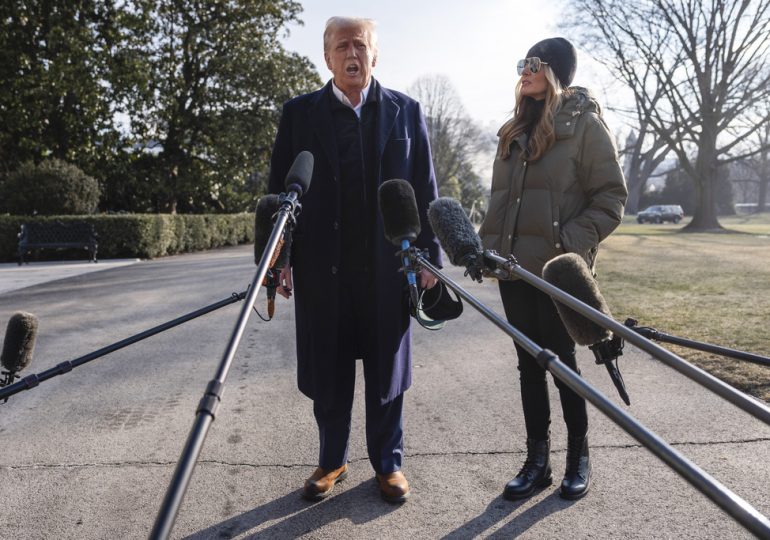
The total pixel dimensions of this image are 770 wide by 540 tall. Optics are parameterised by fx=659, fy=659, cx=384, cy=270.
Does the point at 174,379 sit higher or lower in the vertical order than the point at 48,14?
lower

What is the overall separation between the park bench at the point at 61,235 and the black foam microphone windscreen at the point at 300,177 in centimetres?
1610

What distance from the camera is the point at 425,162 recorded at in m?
3.39

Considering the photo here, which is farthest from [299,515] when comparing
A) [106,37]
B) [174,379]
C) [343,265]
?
[106,37]

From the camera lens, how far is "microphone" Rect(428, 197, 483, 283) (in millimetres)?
2264

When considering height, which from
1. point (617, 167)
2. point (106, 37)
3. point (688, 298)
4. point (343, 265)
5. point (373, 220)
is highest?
point (106, 37)

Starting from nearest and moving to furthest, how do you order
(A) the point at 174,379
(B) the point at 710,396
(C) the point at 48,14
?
1. (B) the point at 710,396
2. (A) the point at 174,379
3. (C) the point at 48,14

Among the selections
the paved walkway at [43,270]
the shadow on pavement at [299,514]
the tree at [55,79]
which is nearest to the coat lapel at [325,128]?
the shadow on pavement at [299,514]

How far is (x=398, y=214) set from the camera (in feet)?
8.48

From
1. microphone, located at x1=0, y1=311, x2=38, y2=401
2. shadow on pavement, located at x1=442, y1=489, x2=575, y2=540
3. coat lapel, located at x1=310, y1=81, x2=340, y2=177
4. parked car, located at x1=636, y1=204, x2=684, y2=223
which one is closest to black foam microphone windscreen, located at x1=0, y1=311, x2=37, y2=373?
microphone, located at x1=0, y1=311, x2=38, y2=401

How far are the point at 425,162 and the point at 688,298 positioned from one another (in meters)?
7.54

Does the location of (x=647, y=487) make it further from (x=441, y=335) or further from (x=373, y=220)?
(x=441, y=335)

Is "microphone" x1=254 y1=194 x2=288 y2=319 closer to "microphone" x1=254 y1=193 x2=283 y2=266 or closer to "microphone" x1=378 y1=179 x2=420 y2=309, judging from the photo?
"microphone" x1=254 y1=193 x2=283 y2=266

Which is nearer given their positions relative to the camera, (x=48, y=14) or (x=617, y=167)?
(x=617, y=167)

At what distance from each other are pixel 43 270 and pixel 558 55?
47.3ft
